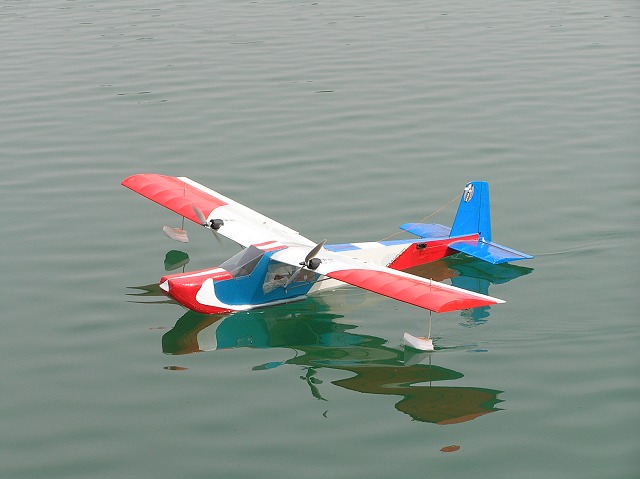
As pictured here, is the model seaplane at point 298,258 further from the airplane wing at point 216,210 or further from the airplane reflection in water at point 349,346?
the airplane reflection in water at point 349,346

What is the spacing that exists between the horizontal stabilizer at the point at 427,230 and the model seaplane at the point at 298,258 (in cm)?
3

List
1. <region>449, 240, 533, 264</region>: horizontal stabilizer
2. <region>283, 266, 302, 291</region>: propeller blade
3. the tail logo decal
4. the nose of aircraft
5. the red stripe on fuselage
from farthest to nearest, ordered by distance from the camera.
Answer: the tail logo decal → the red stripe on fuselage → <region>449, 240, 533, 264</region>: horizontal stabilizer → <region>283, 266, 302, 291</region>: propeller blade → the nose of aircraft

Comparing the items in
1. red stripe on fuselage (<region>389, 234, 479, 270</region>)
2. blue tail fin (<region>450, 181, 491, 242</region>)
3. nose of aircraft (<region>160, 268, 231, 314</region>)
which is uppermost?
blue tail fin (<region>450, 181, 491, 242</region>)

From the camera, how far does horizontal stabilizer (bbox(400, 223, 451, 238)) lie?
26722mm

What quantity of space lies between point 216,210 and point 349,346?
5.77m

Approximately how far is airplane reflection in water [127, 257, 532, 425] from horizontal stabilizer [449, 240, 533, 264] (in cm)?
62

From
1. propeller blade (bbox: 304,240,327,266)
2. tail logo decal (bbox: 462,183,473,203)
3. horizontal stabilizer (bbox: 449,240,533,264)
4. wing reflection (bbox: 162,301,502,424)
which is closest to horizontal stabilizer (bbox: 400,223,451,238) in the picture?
horizontal stabilizer (bbox: 449,240,533,264)

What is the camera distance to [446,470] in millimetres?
17094

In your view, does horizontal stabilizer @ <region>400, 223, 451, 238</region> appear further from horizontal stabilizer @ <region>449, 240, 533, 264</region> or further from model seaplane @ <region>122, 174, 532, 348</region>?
horizontal stabilizer @ <region>449, 240, 533, 264</region>

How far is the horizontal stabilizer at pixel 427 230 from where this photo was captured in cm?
2672

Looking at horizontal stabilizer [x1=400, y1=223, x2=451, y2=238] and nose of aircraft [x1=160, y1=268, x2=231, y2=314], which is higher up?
horizontal stabilizer [x1=400, y1=223, x2=451, y2=238]

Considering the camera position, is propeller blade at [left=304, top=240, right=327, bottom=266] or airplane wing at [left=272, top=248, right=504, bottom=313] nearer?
airplane wing at [left=272, top=248, right=504, bottom=313]

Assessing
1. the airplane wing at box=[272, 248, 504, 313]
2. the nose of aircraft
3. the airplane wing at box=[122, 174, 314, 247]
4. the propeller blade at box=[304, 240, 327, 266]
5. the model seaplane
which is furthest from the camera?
the airplane wing at box=[122, 174, 314, 247]

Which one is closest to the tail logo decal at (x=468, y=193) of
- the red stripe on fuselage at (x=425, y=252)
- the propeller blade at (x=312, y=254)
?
the red stripe on fuselage at (x=425, y=252)
